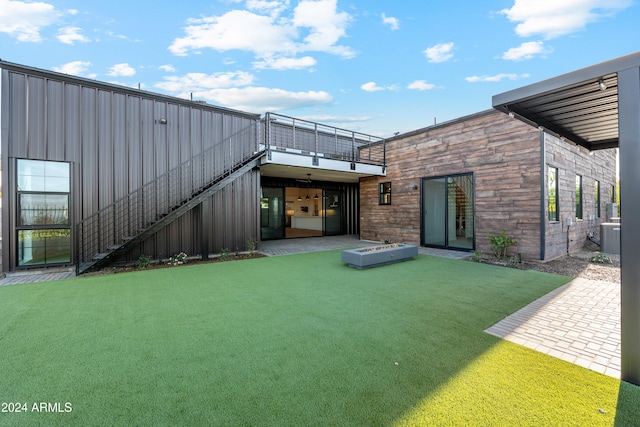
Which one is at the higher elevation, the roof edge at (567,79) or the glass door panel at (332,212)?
the roof edge at (567,79)

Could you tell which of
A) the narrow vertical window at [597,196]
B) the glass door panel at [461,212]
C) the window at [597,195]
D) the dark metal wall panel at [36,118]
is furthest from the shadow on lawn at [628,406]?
the narrow vertical window at [597,196]

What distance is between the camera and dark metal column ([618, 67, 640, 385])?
6.98ft

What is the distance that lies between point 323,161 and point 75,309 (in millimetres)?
7173

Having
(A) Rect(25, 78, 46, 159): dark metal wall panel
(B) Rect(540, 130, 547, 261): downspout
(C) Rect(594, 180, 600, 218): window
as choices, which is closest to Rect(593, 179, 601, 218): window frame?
(C) Rect(594, 180, 600, 218): window

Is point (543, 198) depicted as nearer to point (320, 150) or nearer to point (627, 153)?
A: point (627, 153)

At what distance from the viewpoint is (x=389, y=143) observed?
35.0 feet

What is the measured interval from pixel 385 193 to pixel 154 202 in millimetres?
7787

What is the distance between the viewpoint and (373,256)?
6.14m

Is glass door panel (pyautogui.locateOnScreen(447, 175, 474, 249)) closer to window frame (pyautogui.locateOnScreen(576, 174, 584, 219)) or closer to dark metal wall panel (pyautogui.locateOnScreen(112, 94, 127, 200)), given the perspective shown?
window frame (pyautogui.locateOnScreen(576, 174, 584, 219))

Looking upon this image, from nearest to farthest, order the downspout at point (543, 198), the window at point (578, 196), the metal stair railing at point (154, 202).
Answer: the metal stair railing at point (154, 202)
the downspout at point (543, 198)
the window at point (578, 196)

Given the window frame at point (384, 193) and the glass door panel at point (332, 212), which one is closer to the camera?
the window frame at point (384, 193)

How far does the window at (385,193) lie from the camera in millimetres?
10617

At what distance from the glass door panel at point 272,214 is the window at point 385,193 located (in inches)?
181

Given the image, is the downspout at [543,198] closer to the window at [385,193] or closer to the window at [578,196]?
the window at [578,196]
